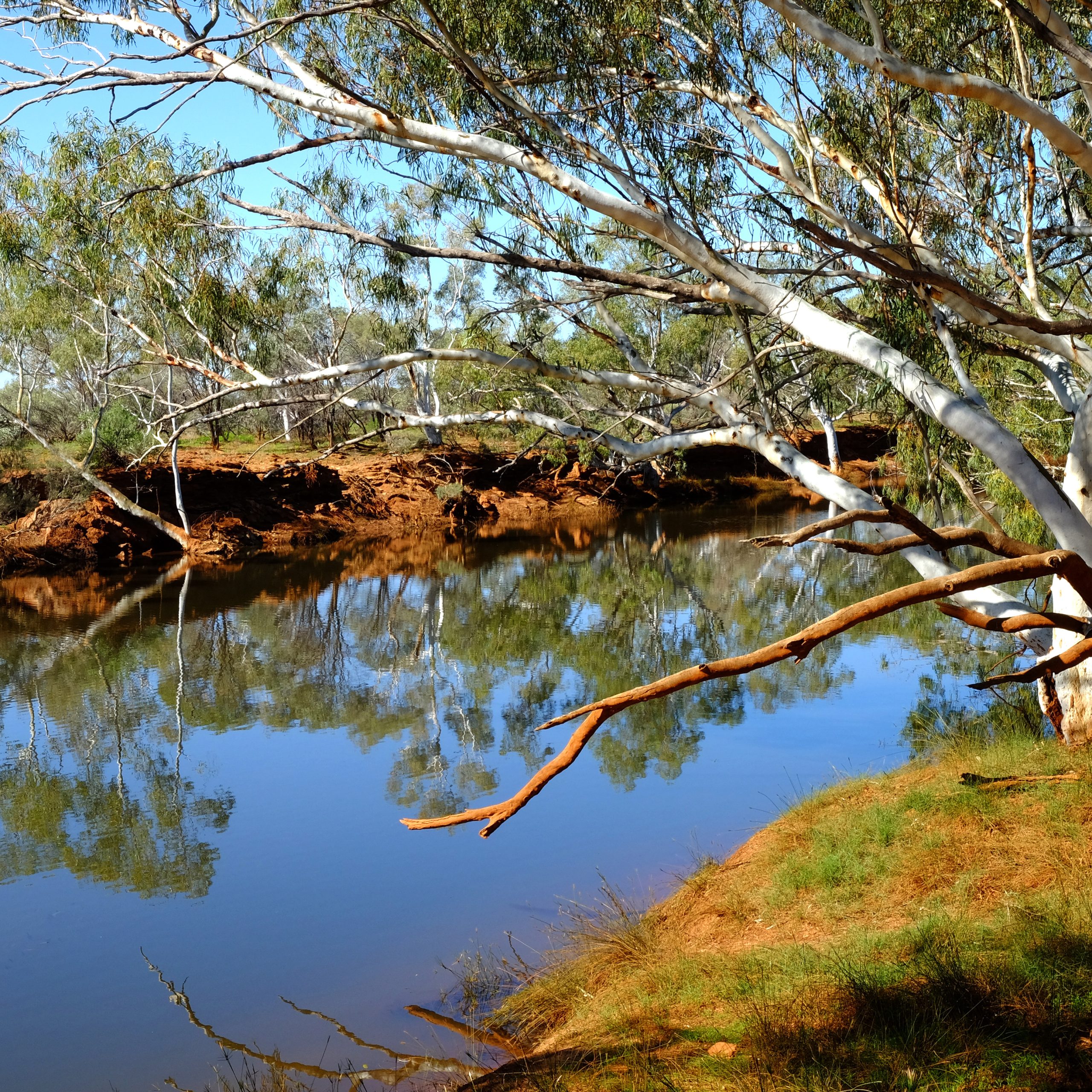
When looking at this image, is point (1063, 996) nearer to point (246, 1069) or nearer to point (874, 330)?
point (246, 1069)

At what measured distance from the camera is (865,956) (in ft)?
9.89

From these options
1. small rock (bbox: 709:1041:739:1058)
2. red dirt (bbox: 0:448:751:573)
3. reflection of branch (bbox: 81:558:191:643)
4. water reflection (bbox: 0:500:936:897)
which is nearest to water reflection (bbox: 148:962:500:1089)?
small rock (bbox: 709:1041:739:1058)

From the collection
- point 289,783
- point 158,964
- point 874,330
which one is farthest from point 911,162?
point 158,964

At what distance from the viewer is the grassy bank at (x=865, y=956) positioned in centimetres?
236

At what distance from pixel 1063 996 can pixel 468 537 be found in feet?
59.3

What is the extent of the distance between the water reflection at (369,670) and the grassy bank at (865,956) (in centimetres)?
202

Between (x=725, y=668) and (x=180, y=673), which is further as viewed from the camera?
(x=180, y=673)

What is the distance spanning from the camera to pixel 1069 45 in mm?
3631

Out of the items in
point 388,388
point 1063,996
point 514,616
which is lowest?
point 1063,996

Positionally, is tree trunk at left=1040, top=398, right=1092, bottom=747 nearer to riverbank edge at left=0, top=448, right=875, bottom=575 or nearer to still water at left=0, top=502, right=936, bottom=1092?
still water at left=0, top=502, right=936, bottom=1092

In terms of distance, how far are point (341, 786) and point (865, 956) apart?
13.4 feet

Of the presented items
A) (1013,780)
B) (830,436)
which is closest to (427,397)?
(830,436)

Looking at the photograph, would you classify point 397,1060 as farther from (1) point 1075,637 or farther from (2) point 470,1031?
(1) point 1075,637

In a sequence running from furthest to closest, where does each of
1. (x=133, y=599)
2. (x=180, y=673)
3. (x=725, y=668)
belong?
(x=133, y=599) < (x=180, y=673) < (x=725, y=668)
